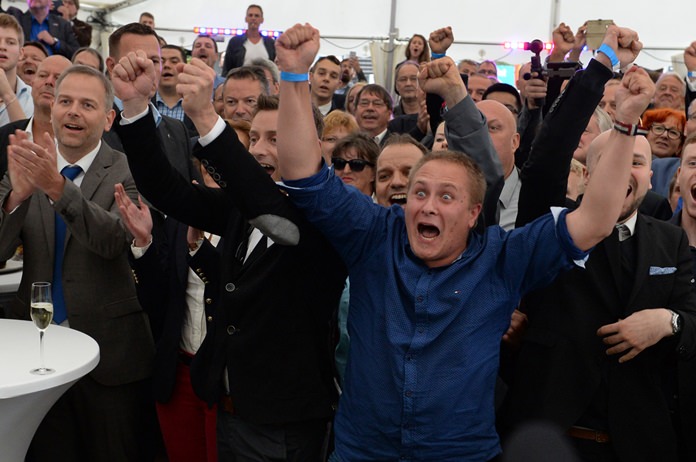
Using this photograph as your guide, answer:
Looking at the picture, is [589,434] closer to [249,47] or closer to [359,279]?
[359,279]

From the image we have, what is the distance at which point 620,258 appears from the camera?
242cm

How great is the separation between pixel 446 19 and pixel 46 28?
21.2 feet

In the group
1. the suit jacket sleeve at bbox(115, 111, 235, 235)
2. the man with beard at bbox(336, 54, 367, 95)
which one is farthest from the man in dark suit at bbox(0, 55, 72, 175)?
the man with beard at bbox(336, 54, 367, 95)

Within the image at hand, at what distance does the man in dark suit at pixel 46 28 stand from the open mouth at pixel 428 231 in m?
6.63

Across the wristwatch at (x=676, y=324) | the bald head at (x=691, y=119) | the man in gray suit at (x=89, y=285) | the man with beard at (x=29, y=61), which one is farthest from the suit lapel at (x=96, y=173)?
the man with beard at (x=29, y=61)

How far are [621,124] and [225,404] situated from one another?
1398 mm

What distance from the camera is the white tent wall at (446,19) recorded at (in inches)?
460

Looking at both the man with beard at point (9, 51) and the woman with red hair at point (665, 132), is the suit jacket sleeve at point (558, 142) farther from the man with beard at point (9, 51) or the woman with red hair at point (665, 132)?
the man with beard at point (9, 51)

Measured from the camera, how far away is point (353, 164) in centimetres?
318

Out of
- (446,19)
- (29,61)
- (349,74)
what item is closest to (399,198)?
(29,61)

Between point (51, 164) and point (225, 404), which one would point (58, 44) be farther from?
point (225, 404)

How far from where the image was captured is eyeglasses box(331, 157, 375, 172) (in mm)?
3182

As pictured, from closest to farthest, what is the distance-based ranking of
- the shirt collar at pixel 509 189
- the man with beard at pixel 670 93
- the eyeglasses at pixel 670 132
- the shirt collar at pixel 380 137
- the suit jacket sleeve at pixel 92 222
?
the suit jacket sleeve at pixel 92 222 → the shirt collar at pixel 509 189 → the eyeglasses at pixel 670 132 → the shirt collar at pixel 380 137 → the man with beard at pixel 670 93

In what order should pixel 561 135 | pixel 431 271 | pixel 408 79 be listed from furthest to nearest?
pixel 408 79
pixel 561 135
pixel 431 271
